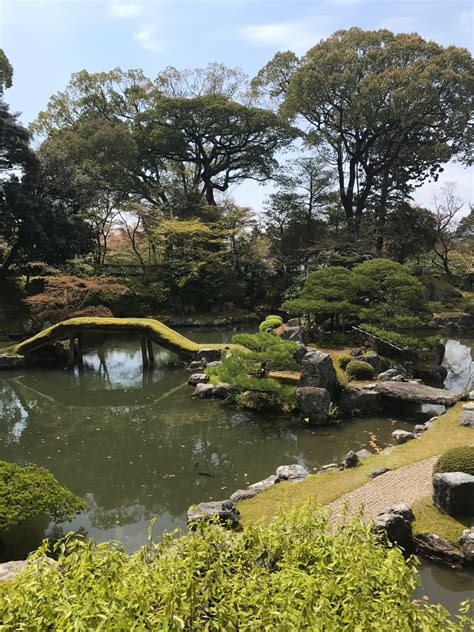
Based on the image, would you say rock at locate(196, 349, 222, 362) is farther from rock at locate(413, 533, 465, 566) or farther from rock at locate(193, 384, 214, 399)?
rock at locate(413, 533, 465, 566)

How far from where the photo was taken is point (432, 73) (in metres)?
25.1

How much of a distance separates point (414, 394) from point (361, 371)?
2.10 metres

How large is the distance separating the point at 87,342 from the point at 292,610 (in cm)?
2290

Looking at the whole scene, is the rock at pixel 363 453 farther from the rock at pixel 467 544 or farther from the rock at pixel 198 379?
the rock at pixel 198 379

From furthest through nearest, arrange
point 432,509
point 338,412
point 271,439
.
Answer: point 338,412 → point 271,439 → point 432,509

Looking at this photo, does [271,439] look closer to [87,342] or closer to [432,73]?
[87,342]

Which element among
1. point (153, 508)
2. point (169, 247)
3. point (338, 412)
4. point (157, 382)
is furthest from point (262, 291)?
point (153, 508)

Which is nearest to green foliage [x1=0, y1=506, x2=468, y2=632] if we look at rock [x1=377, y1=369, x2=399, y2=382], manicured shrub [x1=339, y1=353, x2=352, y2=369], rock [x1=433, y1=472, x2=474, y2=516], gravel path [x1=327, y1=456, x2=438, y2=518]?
gravel path [x1=327, y1=456, x2=438, y2=518]

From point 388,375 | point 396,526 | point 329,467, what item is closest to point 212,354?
point 388,375

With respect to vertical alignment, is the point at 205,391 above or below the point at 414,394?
below

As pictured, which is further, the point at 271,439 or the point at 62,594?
the point at 271,439

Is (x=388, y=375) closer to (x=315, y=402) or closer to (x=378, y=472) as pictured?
(x=315, y=402)

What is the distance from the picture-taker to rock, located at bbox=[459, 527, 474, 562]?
593 centimetres

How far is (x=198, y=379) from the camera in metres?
15.2
